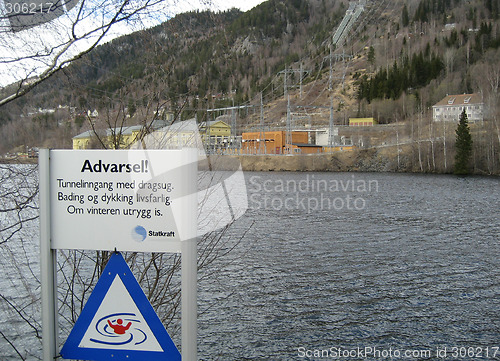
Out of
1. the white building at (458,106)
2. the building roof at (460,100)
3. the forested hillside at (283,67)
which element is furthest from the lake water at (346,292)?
the building roof at (460,100)

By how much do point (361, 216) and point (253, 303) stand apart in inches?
487

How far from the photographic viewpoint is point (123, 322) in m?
2.55

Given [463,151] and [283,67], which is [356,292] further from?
[283,67]

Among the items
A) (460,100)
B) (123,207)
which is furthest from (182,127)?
(460,100)

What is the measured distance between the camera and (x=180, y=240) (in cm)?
243

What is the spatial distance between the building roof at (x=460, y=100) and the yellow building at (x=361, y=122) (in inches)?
407

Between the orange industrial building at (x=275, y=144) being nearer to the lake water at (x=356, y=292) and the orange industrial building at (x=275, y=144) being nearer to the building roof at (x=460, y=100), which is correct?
the building roof at (x=460, y=100)

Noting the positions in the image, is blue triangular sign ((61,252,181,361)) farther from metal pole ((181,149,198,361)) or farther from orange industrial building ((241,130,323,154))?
orange industrial building ((241,130,323,154))

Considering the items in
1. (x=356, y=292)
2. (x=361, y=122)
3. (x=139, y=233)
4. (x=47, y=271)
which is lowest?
(x=356, y=292)

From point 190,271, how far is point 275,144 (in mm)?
67246

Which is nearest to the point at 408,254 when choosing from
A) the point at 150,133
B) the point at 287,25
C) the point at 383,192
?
the point at 150,133

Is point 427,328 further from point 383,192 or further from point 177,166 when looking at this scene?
point 383,192

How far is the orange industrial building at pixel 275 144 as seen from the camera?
221 feet

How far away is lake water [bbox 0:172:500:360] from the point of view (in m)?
8.19
